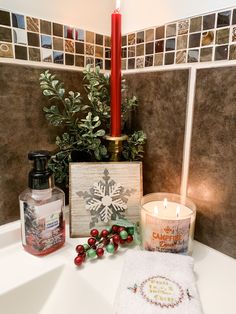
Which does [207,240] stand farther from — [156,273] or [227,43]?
[227,43]

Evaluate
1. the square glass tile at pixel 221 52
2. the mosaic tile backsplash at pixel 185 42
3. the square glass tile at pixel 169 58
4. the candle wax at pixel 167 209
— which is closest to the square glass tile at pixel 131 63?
the mosaic tile backsplash at pixel 185 42

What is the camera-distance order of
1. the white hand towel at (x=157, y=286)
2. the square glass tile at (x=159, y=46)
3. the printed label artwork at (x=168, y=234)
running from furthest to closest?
the square glass tile at (x=159, y=46) → the printed label artwork at (x=168, y=234) → the white hand towel at (x=157, y=286)

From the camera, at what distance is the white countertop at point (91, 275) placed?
398 mm

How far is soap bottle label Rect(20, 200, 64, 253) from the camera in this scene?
479 mm

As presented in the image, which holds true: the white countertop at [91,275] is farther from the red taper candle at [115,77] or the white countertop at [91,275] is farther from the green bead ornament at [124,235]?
the red taper candle at [115,77]

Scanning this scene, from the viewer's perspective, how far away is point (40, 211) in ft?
1.57

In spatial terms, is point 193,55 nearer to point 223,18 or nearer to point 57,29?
point 223,18

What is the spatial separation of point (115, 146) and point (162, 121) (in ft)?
0.40

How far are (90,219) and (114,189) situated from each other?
83 millimetres

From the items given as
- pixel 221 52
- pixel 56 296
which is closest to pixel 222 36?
pixel 221 52

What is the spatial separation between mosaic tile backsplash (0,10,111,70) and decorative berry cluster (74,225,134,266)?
1.27 ft

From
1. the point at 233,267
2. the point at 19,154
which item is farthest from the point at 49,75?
the point at 233,267

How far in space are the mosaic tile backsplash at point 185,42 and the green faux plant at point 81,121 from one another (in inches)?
3.6

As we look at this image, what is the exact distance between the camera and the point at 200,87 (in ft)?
1.65
